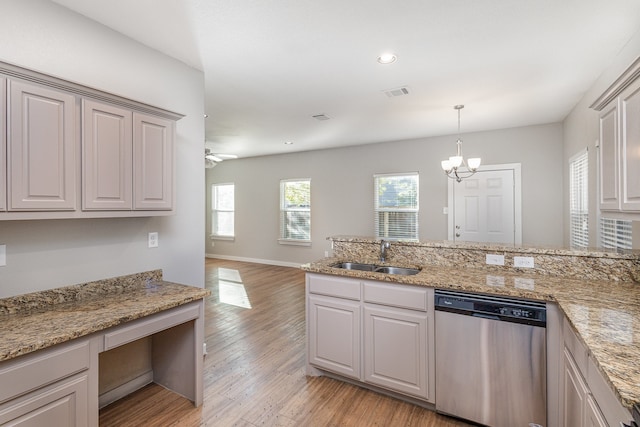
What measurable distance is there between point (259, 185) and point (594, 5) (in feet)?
21.3

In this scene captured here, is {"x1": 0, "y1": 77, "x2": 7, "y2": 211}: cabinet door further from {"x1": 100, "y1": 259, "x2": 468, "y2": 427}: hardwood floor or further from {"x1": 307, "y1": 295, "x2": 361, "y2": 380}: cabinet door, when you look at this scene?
{"x1": 307, "y1": 295, "x2": 361, "y2": 380}: cabinet door

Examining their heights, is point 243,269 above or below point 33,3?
below

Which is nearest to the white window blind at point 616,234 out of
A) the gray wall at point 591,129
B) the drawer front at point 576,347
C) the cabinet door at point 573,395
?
the gray wall at point 591,129

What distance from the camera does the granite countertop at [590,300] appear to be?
1023 millimetres

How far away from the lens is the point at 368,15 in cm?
210

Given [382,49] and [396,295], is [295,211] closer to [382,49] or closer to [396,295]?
[382,49]

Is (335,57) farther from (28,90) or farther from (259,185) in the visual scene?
(259,185)

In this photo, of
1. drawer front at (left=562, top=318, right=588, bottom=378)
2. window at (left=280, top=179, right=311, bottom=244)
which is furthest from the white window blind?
window at (left=280, top=179, right=311, bottom=244)

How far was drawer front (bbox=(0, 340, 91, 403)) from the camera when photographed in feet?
4.32

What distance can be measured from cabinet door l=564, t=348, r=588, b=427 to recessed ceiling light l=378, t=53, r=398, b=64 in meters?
2.41

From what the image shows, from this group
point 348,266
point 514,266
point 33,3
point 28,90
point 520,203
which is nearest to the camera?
point 28,90

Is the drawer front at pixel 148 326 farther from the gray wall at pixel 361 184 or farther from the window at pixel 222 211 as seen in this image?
Answer: the window at pixel 222 211

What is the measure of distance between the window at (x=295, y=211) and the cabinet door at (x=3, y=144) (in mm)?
5558

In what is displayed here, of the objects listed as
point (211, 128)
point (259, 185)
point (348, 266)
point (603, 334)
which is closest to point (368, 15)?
point (348, 266)
